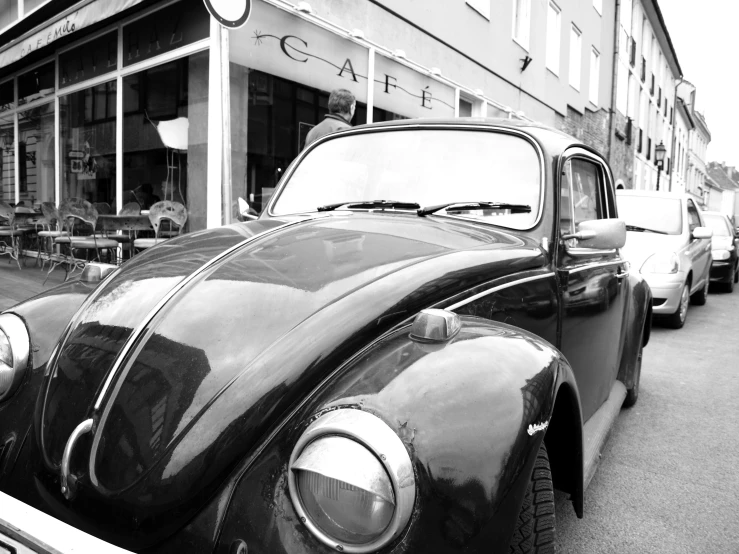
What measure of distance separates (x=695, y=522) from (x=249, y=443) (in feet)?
6.63

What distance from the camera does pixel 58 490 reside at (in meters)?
1.41

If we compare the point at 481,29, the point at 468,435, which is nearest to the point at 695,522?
the point at 468,435

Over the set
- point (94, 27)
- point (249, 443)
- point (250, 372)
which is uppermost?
point (94, 27)

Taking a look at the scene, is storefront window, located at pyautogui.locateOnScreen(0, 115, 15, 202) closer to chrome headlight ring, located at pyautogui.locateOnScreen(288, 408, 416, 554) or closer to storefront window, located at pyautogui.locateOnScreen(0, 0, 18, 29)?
storefront window, located at pyautogui.locateOnScreen(0, 0, 18, 29)

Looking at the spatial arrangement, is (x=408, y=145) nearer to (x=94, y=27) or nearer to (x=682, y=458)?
(x=682, y=458)

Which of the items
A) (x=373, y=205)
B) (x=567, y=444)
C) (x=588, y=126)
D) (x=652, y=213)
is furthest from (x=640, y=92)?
(x=567, y=444)

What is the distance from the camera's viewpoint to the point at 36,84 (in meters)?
10.5

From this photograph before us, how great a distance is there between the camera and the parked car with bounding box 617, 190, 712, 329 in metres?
6.58

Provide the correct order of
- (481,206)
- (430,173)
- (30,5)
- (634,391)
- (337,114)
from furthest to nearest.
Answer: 1. (30,5)
2. (337,114)
3. (634,391)
4. (430,173)
5. (481,206)

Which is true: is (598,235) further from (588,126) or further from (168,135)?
(588,126)

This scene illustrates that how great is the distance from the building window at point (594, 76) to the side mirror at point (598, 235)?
19.0 m

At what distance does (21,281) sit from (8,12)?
7703 millimetres

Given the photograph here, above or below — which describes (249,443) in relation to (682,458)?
above

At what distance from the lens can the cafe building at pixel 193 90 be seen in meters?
6.91
